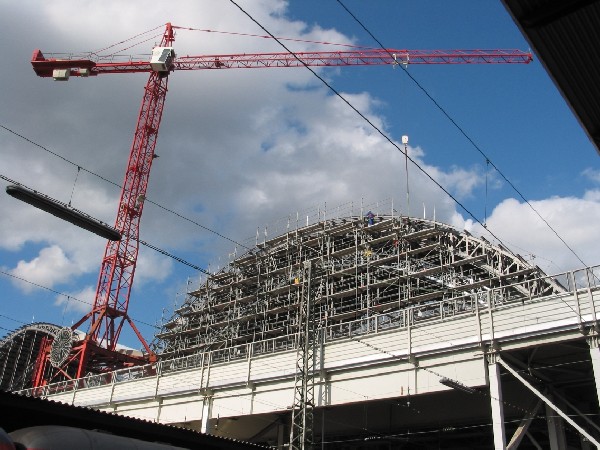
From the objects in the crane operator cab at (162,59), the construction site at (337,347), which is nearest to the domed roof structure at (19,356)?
the construction site at (337,347)

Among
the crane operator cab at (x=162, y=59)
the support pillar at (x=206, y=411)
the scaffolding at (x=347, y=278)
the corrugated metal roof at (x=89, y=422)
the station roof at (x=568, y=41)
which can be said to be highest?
the crane operator cab at (x=162, y=59)

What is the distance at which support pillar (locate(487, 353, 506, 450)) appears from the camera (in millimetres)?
22473

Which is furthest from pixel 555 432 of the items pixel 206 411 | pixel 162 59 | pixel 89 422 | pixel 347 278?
pixel 162 59

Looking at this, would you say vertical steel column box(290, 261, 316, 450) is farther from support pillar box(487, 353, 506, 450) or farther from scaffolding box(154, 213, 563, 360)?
scaffolding box(154, 213, 563, 360)

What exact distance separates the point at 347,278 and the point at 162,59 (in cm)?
3459

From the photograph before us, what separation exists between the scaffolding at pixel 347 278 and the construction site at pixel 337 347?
26 cm

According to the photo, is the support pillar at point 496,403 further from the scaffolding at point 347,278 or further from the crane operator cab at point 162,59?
the crane operator cab at point 162,59

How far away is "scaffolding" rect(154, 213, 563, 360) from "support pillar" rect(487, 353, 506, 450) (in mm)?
22289

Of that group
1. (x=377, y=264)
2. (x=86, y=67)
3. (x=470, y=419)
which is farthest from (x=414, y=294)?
(x=86, y=67)

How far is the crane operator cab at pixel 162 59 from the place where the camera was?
236 ft

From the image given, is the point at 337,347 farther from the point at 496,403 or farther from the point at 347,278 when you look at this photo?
the point at 347,278

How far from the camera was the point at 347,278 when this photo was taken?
2459 inches

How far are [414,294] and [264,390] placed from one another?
95.1ft

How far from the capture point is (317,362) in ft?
99.1
